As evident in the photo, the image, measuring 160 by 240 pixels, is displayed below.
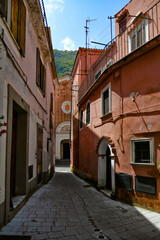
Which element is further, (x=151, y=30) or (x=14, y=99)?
(x=151, y=30)

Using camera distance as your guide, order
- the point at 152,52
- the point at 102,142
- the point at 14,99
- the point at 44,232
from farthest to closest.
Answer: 1. the point at 102,142
2. the point at 152,52
3. the point at 14,99
4. the point at 44,232

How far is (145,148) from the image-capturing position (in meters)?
6.68

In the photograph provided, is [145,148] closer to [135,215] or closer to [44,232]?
[135,215]

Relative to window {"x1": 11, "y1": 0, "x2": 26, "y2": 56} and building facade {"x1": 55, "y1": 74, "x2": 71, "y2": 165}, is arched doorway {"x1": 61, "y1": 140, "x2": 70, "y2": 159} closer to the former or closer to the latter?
building facade {"x1": 55, "y1": 74, "x2": 71, "y2": 165}

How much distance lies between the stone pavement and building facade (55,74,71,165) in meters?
24.0

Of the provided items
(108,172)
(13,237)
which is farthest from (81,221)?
(108,172)

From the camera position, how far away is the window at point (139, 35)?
8727mm

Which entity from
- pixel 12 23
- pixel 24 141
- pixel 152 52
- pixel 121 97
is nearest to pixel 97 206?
pixel 24 141

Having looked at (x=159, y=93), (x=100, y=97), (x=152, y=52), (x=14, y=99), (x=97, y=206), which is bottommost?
(x=97, y=206)

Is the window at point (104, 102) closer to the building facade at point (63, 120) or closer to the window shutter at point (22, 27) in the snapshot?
the window shutter at point (22, 27)

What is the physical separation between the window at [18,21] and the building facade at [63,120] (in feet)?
83.7

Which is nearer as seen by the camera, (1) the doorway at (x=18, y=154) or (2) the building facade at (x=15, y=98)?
(2) the building facade at (x=15, y=98)

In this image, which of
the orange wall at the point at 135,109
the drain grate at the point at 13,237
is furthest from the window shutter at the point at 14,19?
the drain grate at the point at 13,237

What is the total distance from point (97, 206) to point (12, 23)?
589cm
